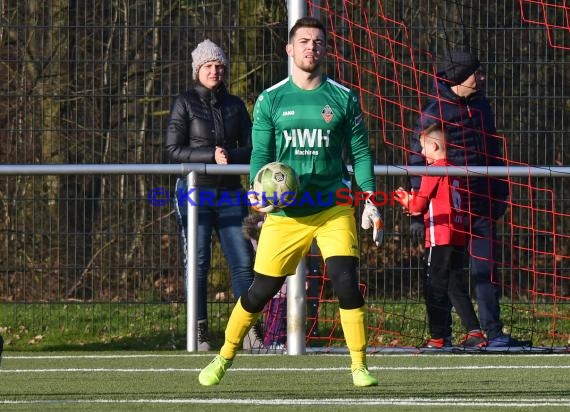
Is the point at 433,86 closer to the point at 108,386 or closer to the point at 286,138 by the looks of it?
the point at 286,138

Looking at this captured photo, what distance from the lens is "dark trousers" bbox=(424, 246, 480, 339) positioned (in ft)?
36.7

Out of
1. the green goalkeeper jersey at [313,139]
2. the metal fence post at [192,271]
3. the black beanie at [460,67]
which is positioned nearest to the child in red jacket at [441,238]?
the black beanie at [460,67]

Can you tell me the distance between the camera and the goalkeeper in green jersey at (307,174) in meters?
8.44

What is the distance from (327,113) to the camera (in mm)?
8523

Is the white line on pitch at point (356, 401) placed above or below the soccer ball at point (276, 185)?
below

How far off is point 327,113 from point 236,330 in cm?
129

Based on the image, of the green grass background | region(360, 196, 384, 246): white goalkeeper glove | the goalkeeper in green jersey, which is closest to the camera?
the green grass background

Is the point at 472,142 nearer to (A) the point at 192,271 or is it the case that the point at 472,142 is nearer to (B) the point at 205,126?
(B) the point at 205,126

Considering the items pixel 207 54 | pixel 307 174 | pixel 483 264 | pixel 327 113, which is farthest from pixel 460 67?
pixel 307 174

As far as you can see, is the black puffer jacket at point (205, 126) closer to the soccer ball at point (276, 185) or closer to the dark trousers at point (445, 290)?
the dark trousers at point (445, 290)

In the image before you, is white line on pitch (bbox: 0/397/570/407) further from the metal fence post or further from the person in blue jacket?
the person in blue jacket

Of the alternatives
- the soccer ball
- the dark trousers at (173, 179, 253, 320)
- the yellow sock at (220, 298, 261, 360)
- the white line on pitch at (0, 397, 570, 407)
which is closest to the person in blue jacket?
the dark trousers at (173, 179, 253, 320)

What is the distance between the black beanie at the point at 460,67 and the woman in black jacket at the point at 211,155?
60.7 inches

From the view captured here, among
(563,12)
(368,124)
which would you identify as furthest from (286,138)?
(563,12)
